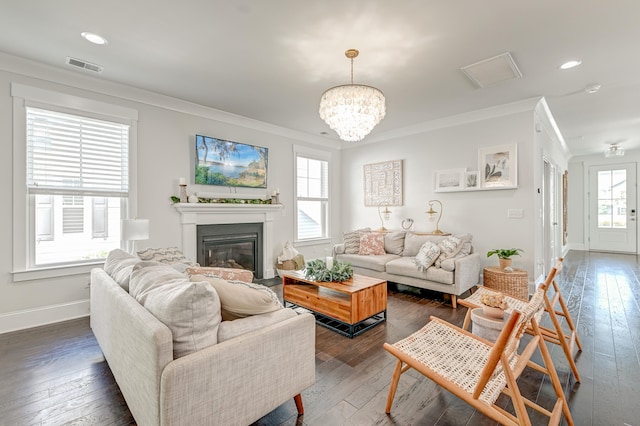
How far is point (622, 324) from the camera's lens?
2914 mm

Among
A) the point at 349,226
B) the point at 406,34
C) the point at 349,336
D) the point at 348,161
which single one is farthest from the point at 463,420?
the point at 348,161

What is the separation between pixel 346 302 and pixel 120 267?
76.3 inches

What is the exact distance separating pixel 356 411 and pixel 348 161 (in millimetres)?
5068

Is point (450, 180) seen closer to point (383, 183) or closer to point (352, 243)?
point (383, 183)

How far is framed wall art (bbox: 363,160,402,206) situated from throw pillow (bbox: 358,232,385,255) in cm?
88

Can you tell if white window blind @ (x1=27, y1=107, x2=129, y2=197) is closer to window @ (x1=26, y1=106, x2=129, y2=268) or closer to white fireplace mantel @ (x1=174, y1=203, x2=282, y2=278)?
window @ (x1=26, y1=106, x2=129, y2=268)

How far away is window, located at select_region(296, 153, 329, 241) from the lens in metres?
5.58

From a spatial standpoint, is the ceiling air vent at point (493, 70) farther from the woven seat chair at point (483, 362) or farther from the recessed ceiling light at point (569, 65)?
the woven seat chair at point (483, 362)

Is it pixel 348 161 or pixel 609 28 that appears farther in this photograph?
pixel 348 161

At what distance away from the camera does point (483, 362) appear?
5.26ft

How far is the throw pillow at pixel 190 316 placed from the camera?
128 centimetres

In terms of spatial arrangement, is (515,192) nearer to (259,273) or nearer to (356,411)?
(356,411)

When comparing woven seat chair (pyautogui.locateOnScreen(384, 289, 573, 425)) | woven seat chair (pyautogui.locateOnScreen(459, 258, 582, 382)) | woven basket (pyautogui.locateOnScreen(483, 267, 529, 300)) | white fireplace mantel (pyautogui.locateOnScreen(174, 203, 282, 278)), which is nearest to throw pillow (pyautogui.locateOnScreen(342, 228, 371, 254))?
white fireplace mantel (pyautogui.locateOnScreen(174, 203, 282, 278))

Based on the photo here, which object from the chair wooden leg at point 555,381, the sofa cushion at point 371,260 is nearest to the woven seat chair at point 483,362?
the chair wooden leg at point 555,381
